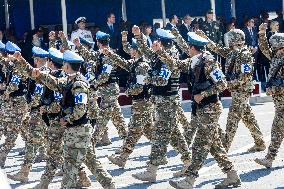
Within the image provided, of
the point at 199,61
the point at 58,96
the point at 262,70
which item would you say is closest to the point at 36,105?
the point at 58,96

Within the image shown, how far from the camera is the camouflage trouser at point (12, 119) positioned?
12773 millimetres

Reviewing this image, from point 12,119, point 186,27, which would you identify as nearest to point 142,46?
point 12,119

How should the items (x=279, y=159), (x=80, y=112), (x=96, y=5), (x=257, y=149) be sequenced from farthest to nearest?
1. (x=96, y=5)
2. (x=257, y=149)
3. (x=279, y=159)
4. (x=80, y=112)

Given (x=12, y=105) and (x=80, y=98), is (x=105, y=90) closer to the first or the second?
(x=12, y=105)

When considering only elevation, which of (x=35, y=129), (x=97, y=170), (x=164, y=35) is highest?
(x=164, y=35)

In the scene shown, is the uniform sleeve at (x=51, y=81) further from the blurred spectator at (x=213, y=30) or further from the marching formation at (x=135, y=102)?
the blurred spectator at (x=213, y=30)

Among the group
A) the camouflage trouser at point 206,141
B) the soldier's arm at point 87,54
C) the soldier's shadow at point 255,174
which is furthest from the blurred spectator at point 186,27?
the camouflage trouser at point 206,141

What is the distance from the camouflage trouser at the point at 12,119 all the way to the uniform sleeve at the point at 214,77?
13.1 feet

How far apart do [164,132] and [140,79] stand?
53.4 inches

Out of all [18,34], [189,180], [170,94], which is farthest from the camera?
[18,34]

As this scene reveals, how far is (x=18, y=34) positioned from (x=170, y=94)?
11965mm

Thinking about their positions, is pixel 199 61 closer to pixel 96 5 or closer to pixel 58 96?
pixel 58 96

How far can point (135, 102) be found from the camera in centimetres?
1213

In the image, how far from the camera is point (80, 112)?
9.26 m
